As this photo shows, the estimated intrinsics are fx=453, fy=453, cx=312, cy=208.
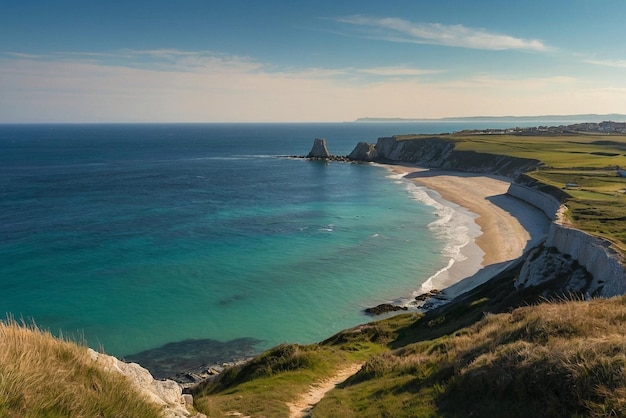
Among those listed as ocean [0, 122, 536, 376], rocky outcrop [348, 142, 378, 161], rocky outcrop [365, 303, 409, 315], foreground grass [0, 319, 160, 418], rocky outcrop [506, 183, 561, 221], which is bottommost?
rocky outcrop [365, 303, 409, 315]

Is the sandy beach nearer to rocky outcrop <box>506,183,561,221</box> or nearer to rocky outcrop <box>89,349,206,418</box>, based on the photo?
rocky outcrop <box>506,183,561,221</box>

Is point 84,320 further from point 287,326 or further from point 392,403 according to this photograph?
point 392,403

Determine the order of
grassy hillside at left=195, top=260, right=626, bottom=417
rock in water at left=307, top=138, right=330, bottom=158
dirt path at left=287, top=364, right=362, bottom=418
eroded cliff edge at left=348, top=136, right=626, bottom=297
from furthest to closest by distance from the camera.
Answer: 1. rock in water at left=307, top=138, right=330, bottom=158
2. eroded cliff edge at left=348, top=136, right=626, bottom=297
3. dirt path at left=287, top=364, right=362, bottom=418
4. grassy hillside at left=195, top=260, right=626, bottom=417

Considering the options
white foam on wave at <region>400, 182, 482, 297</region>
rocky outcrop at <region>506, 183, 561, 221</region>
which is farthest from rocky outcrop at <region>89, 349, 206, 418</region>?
rocky outcrop at <region>506, 183, 561, 221</region>

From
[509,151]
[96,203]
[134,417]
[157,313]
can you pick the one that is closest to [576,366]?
[134,417]

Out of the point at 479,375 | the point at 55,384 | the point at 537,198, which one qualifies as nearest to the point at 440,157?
the point at 537,198

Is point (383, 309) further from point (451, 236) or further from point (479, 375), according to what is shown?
point (479, 375)
